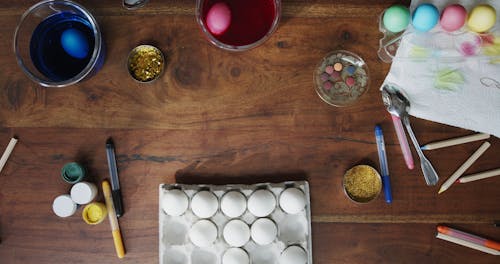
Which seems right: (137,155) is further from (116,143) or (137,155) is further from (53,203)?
(53,203)

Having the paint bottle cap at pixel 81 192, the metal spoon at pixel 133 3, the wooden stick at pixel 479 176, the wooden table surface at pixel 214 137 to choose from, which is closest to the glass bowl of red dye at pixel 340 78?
the wooden table surface at pixel 214 137

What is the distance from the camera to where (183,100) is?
0.79 metres

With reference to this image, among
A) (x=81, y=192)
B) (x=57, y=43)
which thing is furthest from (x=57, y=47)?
(x=81, y=192)

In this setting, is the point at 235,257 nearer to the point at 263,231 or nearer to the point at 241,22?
the point at 263,231

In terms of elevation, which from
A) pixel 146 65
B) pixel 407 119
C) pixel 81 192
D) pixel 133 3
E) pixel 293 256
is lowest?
pixel 293 256

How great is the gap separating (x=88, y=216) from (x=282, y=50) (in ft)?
1.50

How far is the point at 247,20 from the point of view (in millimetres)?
734

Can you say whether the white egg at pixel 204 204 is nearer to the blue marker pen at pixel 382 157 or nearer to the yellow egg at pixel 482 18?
the blue marker pen at pixel 382 157

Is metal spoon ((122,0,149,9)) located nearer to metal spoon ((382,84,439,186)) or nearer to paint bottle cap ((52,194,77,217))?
paint bottle cap ((52,194,77,217))

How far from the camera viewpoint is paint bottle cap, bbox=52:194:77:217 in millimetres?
762

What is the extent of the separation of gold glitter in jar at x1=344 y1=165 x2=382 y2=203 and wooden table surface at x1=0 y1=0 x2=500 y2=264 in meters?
0.02

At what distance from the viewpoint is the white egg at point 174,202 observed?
0.74m

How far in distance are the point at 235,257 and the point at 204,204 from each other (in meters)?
0.10

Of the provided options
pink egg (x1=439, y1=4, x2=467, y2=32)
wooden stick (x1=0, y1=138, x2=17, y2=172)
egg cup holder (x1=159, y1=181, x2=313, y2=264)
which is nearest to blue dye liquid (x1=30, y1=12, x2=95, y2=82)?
wooden stick (x1=0, y1=138, x2=17, y2=172)
